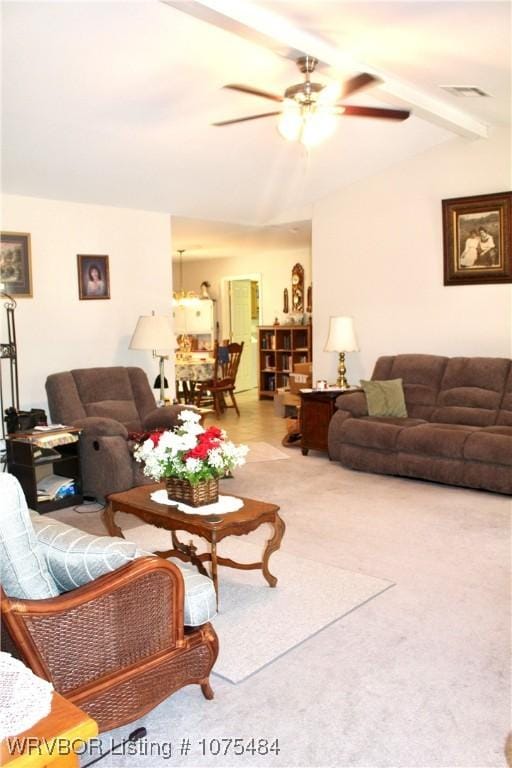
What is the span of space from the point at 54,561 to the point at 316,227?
5898mm

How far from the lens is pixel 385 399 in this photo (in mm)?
6156

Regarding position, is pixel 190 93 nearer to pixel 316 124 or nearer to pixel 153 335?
pixel 316 124

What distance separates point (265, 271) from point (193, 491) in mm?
8510

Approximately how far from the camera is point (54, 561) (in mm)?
2295

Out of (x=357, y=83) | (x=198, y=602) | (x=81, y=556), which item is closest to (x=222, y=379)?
(x=357, y=83)

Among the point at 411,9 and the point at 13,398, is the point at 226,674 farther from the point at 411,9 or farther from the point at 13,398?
the point at 13,398

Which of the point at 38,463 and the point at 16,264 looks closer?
the point at 38,463

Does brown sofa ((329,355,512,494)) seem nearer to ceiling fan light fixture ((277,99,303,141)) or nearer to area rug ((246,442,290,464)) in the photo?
area rug ((246,442,290,464))

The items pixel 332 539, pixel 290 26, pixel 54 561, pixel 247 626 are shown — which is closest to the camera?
pixel 54 561

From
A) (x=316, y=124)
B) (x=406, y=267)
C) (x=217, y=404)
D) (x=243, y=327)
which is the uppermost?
(x=316, y=124)

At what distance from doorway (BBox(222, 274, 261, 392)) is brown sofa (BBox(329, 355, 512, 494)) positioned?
5.67 metres

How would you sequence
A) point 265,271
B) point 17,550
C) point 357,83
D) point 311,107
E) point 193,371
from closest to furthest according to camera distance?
point 17,550, point 357,83, point 311,107, point 193,371, point 265,271

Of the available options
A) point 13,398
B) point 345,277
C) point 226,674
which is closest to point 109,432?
point 13,398

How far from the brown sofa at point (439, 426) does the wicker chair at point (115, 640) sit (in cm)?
332
